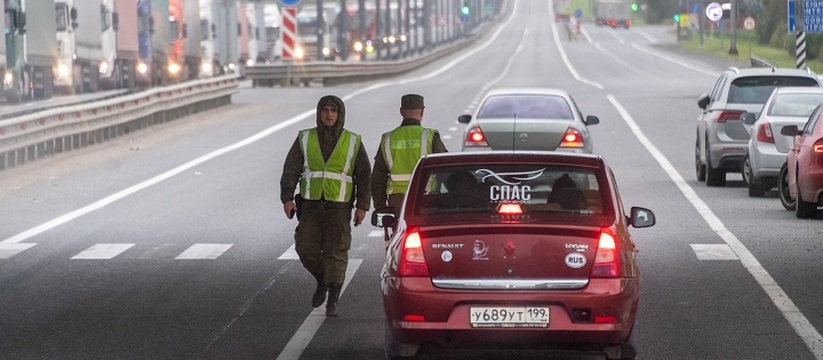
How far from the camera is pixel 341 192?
481 inches

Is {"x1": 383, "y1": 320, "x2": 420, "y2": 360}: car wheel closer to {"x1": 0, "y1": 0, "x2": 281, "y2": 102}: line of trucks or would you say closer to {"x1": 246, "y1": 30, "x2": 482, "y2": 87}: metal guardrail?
{"x1": 0, "y1": 0, "x2": 281, "y2": 102}: line of trucks

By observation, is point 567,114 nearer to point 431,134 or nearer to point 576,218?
point 431,134

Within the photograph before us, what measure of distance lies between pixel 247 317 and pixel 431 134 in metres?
1.86

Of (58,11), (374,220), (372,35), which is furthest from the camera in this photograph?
(372,35)

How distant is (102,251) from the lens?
1706 cm

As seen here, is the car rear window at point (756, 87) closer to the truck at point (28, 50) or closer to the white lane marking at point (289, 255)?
the white lane marking at point (289, 255)

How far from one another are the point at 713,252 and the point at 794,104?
6.93 meters

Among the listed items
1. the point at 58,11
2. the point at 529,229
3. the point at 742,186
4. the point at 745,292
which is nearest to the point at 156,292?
the point at 745,292

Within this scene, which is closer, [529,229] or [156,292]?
[529,229]

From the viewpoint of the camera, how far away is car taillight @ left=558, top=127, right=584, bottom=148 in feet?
76.7

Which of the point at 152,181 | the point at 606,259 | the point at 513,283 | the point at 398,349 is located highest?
the point at 606,259

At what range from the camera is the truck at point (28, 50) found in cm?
3556

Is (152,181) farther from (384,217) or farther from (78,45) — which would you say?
(78,45)

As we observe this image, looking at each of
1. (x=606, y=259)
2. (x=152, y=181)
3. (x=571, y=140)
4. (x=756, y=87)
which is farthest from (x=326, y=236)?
(x=756, y=87)
